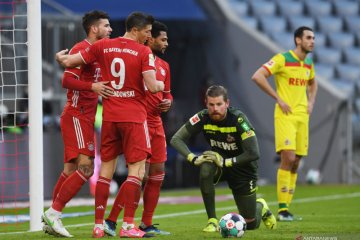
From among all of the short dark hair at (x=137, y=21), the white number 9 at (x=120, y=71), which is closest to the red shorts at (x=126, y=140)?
the white number 9 at (x=120, y=71)

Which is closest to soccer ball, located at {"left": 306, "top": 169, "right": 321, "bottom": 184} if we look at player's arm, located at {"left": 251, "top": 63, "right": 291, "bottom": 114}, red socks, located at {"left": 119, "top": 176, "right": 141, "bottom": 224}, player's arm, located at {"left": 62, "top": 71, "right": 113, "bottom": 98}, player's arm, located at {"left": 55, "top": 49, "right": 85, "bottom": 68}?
player's arm, located at {"left": 251, "top": 63, "right": 291, "bottom": 114}

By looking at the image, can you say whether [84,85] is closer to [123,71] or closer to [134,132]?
[123,71]

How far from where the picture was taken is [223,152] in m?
9.41

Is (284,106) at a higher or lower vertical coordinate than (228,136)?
higher

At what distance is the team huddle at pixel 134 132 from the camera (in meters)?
8.34

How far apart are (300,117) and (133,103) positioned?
155 inches

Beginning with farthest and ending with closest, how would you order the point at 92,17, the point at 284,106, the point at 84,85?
the point at 284,106, the point at 92,17, the point at 84,85

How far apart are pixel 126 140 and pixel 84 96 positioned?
0.98 meters

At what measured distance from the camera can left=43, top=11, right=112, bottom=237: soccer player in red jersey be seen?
8.80 metres

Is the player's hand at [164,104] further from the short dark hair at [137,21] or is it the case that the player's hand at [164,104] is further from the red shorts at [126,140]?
the short dark hair at [137,21]

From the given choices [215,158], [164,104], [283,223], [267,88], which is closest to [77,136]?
[164,104]

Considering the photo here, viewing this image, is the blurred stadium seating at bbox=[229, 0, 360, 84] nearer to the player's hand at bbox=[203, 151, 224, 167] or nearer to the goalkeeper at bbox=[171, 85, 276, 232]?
the goalkeeper at bbox=[171, 85, 276, 232]

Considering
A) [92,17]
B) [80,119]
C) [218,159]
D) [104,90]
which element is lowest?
[218,159]

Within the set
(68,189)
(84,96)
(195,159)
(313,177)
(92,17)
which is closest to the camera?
(68,189)
